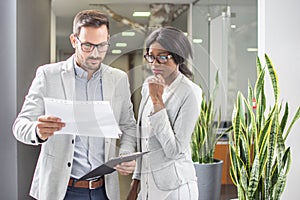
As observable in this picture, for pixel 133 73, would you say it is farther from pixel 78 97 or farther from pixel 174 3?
pixel 174 3

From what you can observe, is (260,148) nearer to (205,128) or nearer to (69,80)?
(205,128)

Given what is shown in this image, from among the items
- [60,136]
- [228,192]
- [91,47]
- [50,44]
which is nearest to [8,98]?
[50,44]

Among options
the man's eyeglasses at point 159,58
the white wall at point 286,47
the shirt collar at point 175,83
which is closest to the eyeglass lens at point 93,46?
the man's eyeglasses at point 159,58

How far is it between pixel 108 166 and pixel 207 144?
0.52 metres

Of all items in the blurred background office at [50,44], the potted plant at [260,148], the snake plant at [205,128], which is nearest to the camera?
the snake plant at [205,128]

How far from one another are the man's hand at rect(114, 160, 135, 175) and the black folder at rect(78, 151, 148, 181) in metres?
0.01

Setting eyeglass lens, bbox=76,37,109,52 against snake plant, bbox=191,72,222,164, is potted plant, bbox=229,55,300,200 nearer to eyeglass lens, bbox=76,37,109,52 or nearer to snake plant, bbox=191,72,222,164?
snake plant, bbox=191,72,222,164

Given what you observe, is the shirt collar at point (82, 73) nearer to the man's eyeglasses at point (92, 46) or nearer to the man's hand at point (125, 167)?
the man's eyeglasses at point (92, 46)

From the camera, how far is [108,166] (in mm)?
1418

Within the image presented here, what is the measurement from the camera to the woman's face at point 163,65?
4.47 feet

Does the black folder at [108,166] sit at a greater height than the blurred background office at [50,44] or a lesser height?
lesser

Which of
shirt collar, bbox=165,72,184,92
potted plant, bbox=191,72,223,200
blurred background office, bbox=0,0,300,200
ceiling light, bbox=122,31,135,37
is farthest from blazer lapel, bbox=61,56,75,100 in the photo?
blurred background office, bbox=0,0,300,200

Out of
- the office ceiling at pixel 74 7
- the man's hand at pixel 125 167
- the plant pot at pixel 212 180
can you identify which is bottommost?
the plant pot at pixel 212 180

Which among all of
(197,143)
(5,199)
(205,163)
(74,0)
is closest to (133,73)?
(197,143)
